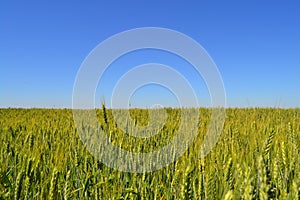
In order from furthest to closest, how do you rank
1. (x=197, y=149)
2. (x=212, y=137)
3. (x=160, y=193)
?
1. (x=212, y=137)
2. (x=197, y=149)
3. (x=160, y=193)

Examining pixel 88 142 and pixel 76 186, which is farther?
pixel 88 142

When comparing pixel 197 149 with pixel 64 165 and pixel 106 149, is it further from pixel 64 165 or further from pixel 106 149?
pixel 64 165

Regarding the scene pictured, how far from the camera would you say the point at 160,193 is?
1518 millimetres

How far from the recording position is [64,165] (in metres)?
1.87

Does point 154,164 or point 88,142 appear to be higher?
point 88,142

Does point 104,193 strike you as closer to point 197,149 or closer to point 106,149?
point 106,149

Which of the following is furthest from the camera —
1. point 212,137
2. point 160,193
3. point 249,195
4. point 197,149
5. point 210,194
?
point 212,137

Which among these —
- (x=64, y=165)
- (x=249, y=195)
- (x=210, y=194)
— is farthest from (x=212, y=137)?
(x=249, y=195)

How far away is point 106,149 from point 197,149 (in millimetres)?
640

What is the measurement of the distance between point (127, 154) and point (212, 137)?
1.20m

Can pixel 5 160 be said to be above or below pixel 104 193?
above

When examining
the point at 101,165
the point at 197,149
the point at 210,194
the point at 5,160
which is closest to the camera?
the point at 210,194

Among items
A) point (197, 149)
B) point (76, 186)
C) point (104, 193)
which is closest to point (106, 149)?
point (76, 186)

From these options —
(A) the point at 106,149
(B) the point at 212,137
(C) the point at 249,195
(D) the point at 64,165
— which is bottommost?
(C) the point at 249,195
